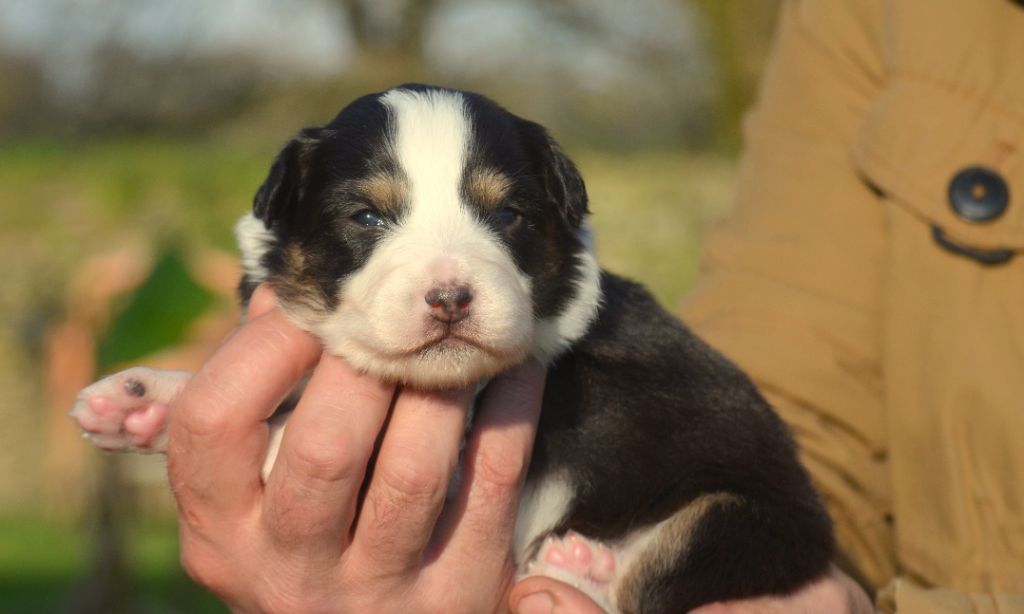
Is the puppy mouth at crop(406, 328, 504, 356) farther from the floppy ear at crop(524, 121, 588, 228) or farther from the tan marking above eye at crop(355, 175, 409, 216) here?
the floppy ear at crop(524, 121, 588, 228)

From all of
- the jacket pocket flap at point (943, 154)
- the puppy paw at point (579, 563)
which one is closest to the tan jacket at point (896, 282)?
the jacket pocket flap at point (943, 154)

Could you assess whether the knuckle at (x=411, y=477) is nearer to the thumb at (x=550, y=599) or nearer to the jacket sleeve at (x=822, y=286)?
the thumb at (x=550, y=599)

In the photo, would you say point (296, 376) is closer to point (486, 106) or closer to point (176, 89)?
point (486, 106)

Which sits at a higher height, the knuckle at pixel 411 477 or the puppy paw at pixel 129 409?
the knuckle at pixel 411 477

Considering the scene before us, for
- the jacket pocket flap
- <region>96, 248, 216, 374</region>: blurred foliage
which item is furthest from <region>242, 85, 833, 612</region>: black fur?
<region>96, 248, 216, 374</region>: blurred foliage

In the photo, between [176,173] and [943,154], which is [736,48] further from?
[943,154]

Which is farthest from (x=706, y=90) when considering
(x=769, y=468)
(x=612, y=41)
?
(x=769, y=468)
